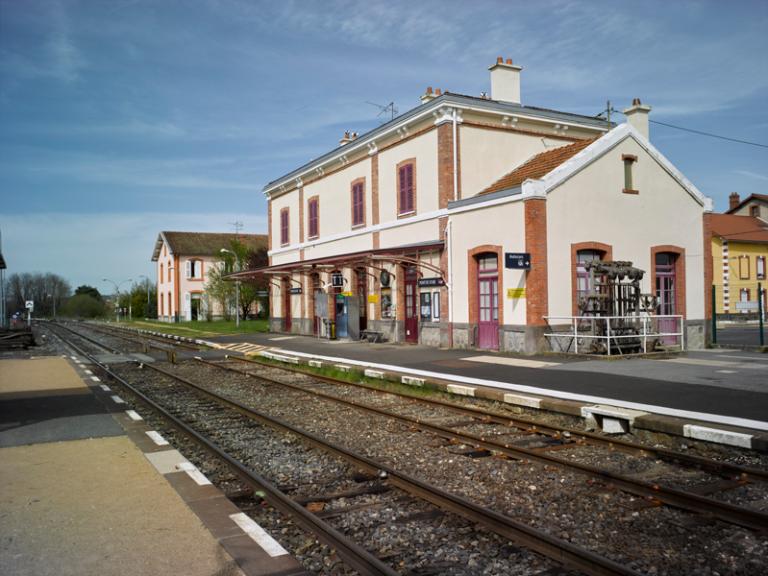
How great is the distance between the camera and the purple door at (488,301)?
19.5 meters

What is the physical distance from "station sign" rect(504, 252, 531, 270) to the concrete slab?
39.9 feet

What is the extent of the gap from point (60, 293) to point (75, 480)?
165381mm

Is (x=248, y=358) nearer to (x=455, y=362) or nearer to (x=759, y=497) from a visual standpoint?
(x=455, y=362)

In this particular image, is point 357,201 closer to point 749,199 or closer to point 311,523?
point 311,523

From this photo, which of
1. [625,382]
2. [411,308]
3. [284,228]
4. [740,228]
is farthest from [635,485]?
[740,228]

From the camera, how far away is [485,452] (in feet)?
25.6

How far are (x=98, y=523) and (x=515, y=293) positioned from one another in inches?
584

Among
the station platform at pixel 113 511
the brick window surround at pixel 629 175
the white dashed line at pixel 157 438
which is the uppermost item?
the brick window surround at pixel 629 175

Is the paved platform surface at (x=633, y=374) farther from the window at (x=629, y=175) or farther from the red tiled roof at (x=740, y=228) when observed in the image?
the red tiled roof at (x=740, y=228)

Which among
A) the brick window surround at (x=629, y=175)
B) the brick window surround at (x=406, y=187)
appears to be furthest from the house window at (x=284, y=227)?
the brick window surround at (x=629, y=175)

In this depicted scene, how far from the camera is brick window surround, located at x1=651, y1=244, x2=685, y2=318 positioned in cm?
2075

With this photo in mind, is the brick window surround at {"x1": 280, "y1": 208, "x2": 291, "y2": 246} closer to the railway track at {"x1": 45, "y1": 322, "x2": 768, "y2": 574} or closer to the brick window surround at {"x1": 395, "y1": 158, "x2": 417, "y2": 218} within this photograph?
the brick window surround at {"x1": 395, "y1": 158, "x2": 417, "y2": 218}

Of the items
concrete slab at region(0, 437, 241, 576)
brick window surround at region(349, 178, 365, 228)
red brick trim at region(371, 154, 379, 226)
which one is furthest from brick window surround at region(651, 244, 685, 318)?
concrete slab at region(0, 437, 241, 576)

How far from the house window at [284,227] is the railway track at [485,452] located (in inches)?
828
